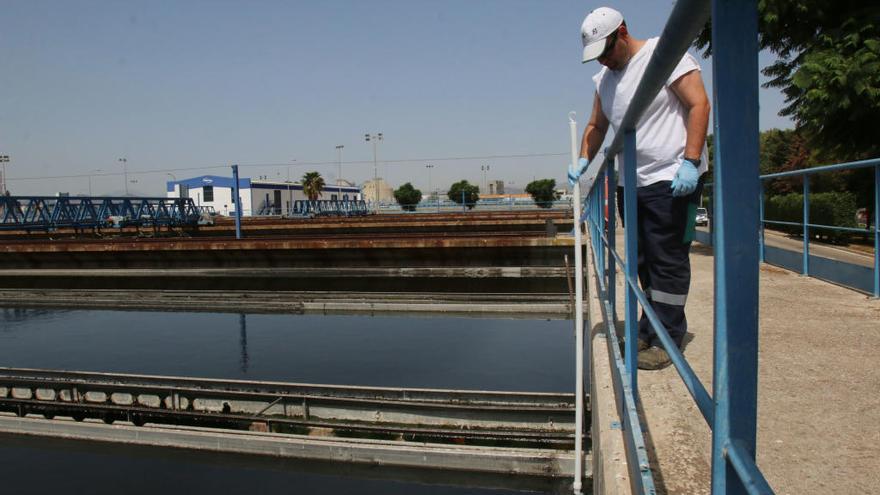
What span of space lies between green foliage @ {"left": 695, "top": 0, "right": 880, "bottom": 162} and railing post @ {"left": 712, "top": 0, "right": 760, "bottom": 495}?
29.9 feet

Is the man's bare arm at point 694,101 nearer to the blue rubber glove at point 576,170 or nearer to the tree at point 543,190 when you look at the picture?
the blue rubber glove at point 576,170

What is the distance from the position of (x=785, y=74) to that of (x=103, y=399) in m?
12.9

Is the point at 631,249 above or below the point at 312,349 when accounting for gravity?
above

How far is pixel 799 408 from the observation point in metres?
2.34

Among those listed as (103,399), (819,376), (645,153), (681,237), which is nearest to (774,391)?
(819,376)

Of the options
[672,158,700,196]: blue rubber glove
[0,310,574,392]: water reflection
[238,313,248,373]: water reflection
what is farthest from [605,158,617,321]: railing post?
[238,313,248,373]: water reflection

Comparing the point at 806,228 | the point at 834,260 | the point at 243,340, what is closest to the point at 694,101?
the point at 834,260

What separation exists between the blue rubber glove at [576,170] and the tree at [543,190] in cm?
6488

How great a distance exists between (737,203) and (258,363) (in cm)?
1202

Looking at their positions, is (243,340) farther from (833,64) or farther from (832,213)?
(833,64)

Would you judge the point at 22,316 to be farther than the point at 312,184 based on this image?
No

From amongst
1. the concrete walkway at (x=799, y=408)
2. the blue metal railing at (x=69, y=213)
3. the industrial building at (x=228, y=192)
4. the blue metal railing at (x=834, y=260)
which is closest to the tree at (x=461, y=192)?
the industrial building at (x=228, y=192)

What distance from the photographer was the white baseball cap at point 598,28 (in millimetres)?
2707

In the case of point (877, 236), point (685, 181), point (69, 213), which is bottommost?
point (877, 236)
